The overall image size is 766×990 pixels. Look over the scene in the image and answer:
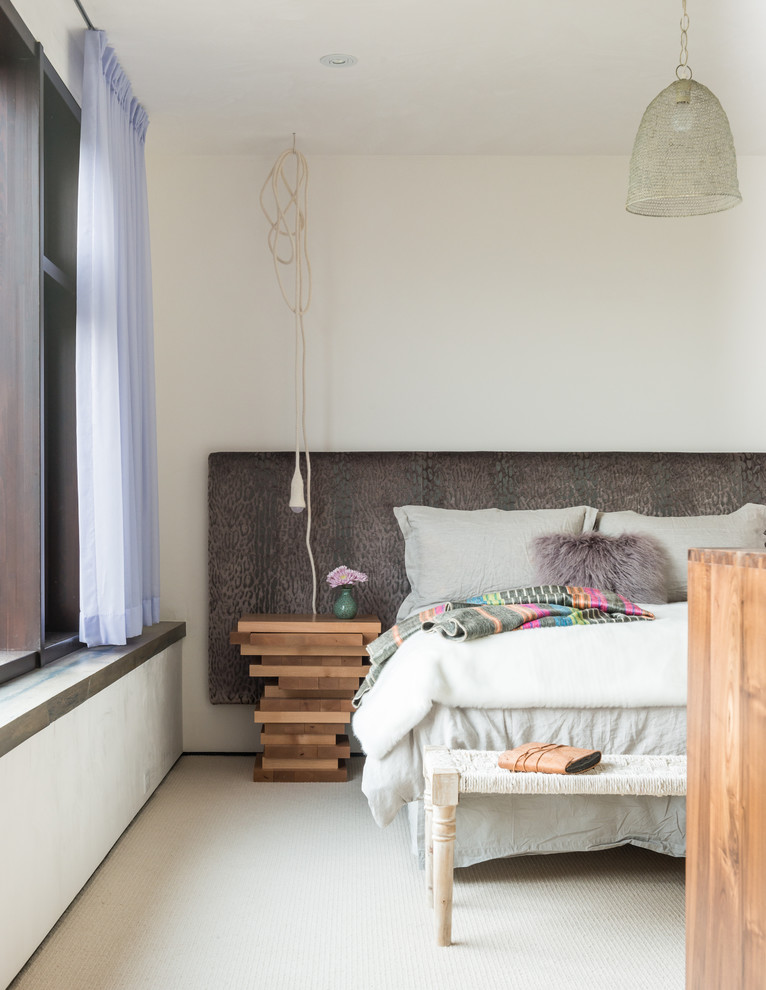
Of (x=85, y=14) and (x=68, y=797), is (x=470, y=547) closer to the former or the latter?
(x=68, y=797)

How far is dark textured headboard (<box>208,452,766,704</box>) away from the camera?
153 inches

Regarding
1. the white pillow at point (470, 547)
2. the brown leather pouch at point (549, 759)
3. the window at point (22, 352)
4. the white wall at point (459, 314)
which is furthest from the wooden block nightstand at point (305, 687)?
the brown leather pouch at point (549, 759)

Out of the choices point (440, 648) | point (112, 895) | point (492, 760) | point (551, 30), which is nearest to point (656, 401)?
point (551, 30)

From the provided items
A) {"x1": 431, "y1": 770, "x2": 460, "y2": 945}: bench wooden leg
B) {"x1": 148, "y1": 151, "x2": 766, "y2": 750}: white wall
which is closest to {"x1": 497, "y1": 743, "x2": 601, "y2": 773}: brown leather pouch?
{"x1": 431, "y1": 770, "x2": 460, "y2": 945}: bench wooden leg

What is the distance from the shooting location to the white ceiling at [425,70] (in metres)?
2.86

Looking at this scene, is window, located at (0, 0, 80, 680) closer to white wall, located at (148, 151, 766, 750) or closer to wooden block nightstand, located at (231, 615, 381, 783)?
wooden block nightstand, located at (231, 615, 381, 783)

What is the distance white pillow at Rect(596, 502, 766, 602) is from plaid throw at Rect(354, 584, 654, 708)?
1.31ft

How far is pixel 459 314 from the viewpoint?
13.4ft

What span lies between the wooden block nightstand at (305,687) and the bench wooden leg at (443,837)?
1.39 metres

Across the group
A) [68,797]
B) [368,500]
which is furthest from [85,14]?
[68,797]

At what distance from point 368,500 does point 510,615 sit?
1.33m

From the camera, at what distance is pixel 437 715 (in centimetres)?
245

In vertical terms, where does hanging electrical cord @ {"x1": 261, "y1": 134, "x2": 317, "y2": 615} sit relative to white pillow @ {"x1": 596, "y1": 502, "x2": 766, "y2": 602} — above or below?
above

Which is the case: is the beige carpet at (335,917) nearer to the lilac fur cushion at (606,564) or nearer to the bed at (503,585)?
the bed at (503,585)
